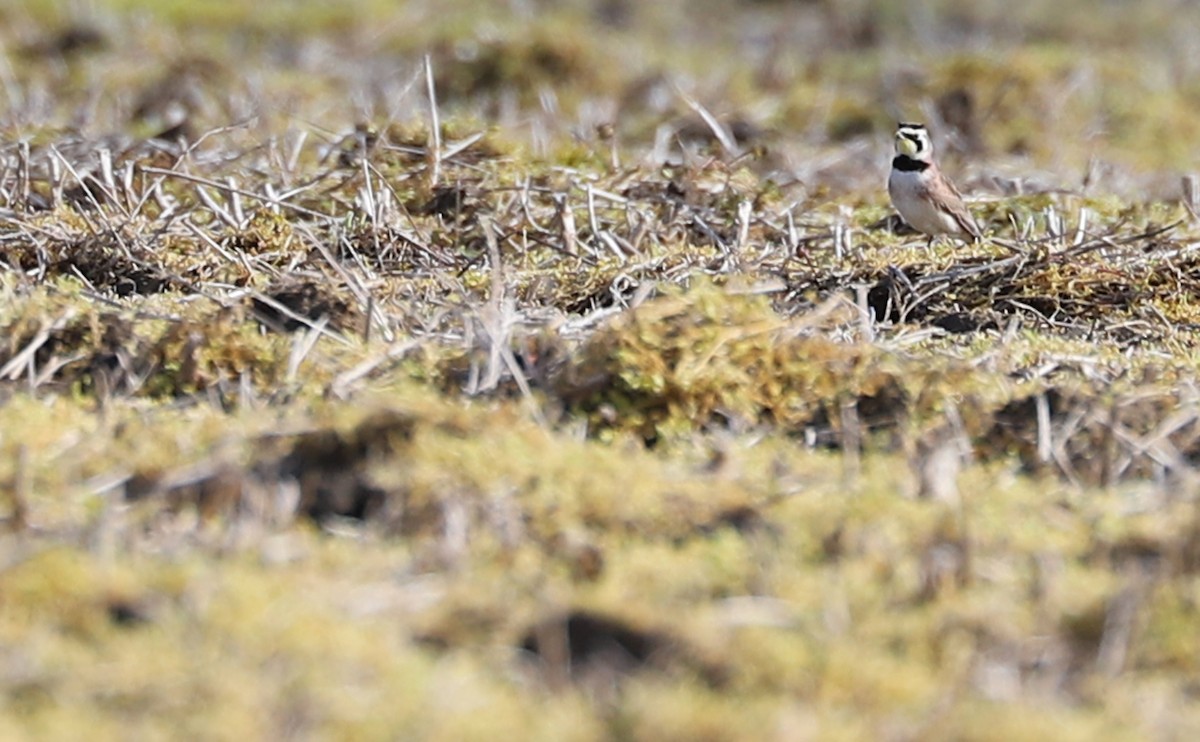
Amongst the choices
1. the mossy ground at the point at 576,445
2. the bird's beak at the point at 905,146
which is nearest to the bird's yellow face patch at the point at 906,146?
the bird's beak at the point at 905,146

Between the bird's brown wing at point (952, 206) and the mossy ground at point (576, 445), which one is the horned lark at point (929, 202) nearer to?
the bird's brown wing at point (952, 206)

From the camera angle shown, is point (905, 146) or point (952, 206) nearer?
point (952, 206)

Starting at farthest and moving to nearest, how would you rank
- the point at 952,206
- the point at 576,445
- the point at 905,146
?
the point at 905,146 < the point at 952,206 < the point at 576,445

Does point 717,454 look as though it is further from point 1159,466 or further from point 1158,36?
point 1158,36

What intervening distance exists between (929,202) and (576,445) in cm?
Answer: 326

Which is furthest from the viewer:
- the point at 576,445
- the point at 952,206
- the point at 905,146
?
the point at 905,146

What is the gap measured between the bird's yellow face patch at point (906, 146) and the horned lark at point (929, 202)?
77mm

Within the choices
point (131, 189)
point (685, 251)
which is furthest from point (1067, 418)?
point (131, 189)

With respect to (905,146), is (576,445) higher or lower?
higher

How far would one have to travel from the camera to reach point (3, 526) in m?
3.49

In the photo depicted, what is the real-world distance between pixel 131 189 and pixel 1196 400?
3.72 meters

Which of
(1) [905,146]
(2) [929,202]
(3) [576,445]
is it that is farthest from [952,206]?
(3) [576,445]

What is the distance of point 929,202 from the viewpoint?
688 cm

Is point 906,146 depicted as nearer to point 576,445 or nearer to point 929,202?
point 929,202
